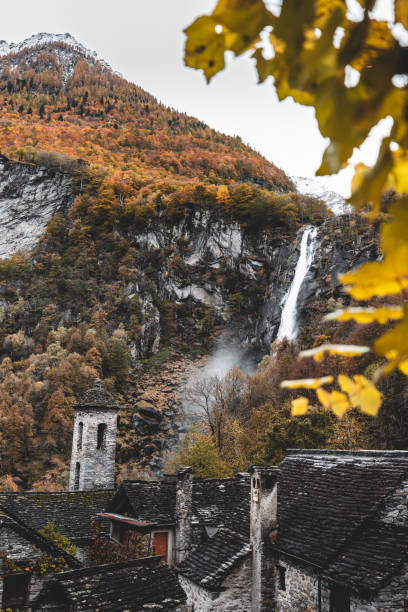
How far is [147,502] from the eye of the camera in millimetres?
13859

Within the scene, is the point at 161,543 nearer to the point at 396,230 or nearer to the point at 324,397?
the point at 324,397

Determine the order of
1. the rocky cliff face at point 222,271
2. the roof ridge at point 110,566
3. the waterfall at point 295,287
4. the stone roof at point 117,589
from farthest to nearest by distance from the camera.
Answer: the rocky cliff face at point 222,271 → the waterfall at point 295,287 → the roof ridge at point 110,566 → the stone roof at point 117,589

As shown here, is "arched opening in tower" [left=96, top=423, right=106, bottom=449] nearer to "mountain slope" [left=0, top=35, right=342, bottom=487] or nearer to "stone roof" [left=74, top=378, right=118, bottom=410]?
"stone roof" [left=74, top=378, right=118, bottom=410]

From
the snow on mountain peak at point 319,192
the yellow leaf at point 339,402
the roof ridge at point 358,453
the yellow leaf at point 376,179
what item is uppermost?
the snow on mountain peak at point 319,192

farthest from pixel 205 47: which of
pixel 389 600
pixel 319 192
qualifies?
pixel 319 192

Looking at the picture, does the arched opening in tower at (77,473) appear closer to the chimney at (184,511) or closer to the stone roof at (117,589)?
the chimney at (184,511)

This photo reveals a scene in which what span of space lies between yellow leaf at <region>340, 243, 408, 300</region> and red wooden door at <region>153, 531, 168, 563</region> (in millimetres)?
14029

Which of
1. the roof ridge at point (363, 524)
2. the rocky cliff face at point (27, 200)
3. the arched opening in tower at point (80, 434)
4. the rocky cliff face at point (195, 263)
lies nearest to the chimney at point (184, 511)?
the roof ridge at point (363, 524)

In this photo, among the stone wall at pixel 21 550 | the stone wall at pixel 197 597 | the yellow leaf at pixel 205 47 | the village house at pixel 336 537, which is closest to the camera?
the yellow leaf at pixel 205 47

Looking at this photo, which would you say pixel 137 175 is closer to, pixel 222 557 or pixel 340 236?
→ pixel 340 236

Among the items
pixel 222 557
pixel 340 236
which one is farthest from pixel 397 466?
pixel 340 236

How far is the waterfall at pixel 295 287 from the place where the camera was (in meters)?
33.8

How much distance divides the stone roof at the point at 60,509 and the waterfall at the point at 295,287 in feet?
65.3

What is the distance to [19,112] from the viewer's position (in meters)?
68.4
